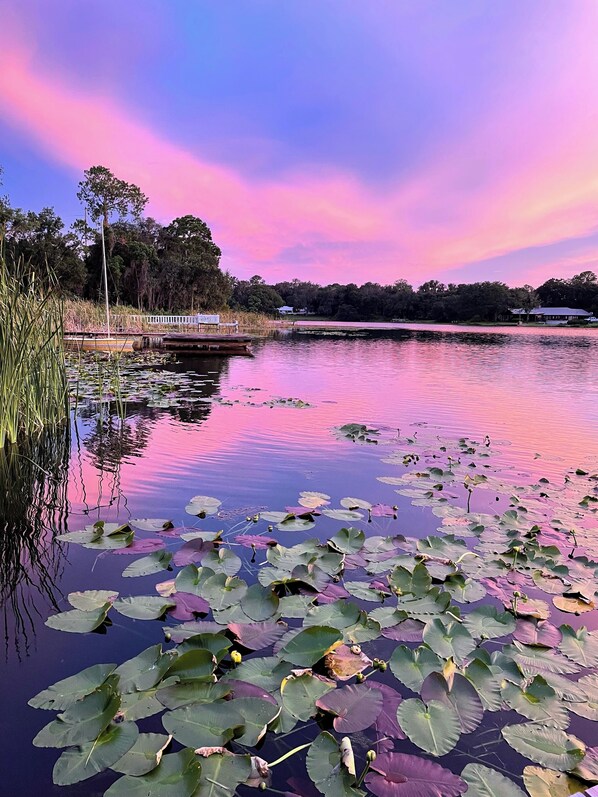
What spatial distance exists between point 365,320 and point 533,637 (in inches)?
3169

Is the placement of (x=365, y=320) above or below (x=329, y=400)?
above

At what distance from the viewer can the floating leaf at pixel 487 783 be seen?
115cm

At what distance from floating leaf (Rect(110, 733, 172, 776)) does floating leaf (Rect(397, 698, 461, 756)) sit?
72 cm

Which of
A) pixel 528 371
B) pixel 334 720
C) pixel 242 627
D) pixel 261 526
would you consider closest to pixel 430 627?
pixel 334 720

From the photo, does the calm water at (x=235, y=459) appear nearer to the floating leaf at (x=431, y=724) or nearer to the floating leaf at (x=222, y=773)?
the floating leaf at (x=222, y=773)

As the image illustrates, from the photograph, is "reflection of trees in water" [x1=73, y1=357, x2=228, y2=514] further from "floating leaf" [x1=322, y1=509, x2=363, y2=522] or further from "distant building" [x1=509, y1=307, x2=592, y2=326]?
"distant building" [x1=509, y1=307, x2=592, y2=326]

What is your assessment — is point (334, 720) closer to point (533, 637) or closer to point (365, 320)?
point (533, 637)

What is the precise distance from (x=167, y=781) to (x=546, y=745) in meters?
1.12

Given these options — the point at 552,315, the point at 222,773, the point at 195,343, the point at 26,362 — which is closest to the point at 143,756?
the point at 222,773

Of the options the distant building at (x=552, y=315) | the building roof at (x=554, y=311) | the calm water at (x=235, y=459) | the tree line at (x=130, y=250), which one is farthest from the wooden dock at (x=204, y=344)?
the building roof at (x=554, y=311)

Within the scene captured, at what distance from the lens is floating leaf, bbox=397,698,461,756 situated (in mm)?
1264

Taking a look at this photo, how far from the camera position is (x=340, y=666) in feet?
5.29

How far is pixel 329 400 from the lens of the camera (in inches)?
353

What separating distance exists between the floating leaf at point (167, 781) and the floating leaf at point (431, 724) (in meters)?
0.64
